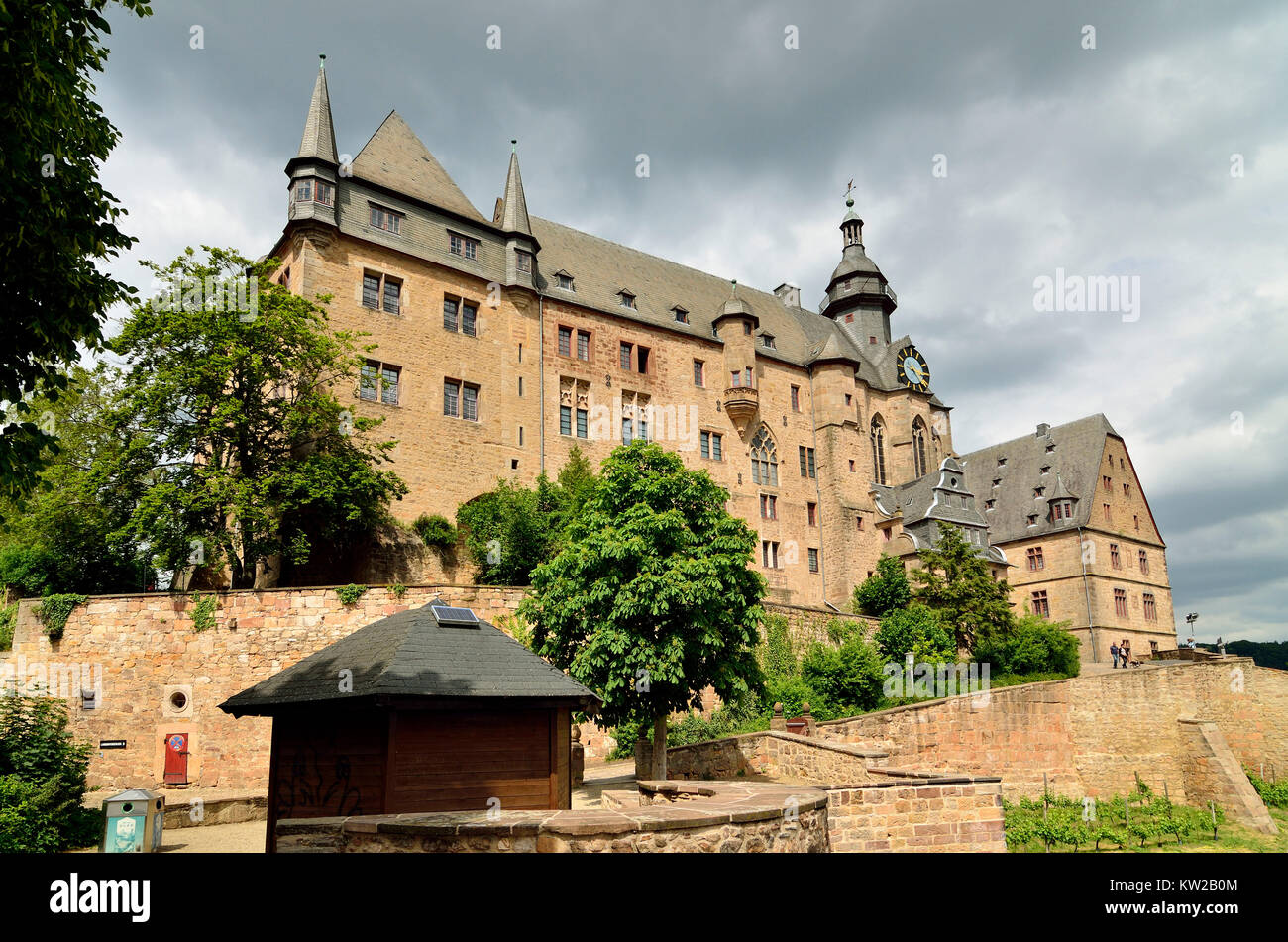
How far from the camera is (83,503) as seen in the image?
25.1m

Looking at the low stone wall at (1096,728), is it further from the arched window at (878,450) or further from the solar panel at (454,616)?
the arched window at (878,450)

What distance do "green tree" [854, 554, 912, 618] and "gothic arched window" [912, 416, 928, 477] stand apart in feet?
34.5

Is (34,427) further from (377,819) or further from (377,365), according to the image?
(377,365)

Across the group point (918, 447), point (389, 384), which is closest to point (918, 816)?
point (389, 384)

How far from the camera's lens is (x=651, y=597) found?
790 inches

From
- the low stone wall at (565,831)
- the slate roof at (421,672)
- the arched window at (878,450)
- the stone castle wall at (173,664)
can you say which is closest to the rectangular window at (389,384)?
the stone castle wall at (173,664)

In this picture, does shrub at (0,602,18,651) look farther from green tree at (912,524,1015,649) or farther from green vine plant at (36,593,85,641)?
green tree at (912,524,1015,649)

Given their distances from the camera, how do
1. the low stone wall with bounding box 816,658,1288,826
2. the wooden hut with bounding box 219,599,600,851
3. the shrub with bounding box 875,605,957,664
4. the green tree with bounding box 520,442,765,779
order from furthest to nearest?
the shrub with bounding box 875,605,957,664
the low stone wall with bounding box 816,658,1288,826
the green tree with bounding box 520,442,765,779
the wooden hut with bounding box 219,599,600,851

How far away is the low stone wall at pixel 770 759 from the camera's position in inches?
703

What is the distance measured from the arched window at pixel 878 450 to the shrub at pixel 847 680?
23391 mm

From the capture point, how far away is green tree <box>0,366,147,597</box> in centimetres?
2489

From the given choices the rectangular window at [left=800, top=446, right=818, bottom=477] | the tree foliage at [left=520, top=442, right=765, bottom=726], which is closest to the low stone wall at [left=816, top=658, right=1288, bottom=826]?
the tree foliage at [left=520, top=442, right=765, bottom=726]

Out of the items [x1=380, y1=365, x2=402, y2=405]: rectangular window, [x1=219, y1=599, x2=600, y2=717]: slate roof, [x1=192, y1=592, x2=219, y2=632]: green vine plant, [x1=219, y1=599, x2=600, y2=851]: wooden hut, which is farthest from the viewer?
[x1=380, y1=365, x2=402, y2=405]: rectangular window
